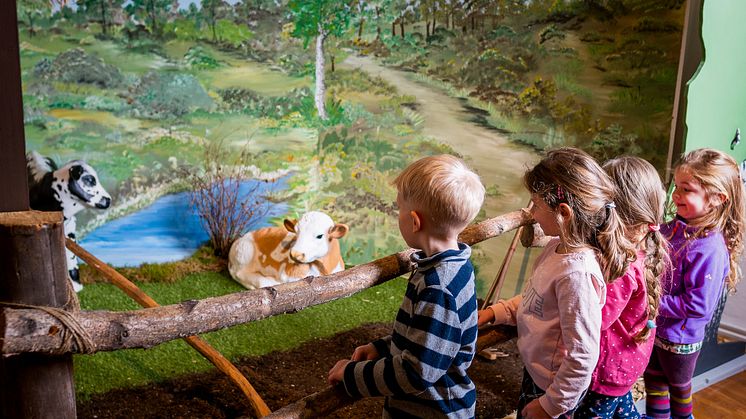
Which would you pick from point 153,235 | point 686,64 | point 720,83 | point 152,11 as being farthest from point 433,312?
point 152,11

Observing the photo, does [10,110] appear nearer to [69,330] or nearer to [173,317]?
[69,330]

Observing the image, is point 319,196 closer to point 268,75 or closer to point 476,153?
point 268,75

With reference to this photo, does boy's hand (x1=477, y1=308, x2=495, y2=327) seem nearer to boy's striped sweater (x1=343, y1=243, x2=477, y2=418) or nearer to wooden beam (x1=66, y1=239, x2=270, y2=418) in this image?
boy's striped sweater (x1=343, y1=243, x2=477, y2=418)

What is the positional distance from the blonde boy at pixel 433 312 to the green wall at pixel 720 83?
2350mm

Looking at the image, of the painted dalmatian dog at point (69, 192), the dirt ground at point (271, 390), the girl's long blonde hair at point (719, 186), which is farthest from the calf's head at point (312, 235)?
the girl's long blonde hair at point (719, 186)

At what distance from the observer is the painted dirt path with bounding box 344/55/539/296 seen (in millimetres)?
5574

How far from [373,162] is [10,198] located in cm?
507

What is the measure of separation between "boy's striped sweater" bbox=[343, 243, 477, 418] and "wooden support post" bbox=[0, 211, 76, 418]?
804mm

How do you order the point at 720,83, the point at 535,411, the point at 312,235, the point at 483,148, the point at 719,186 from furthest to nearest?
the point at 483,148, the point at 312,235, the point at 720,83, the point at 719,186, the point at 535,411

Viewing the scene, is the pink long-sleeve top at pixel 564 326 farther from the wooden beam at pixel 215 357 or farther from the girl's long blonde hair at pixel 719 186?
the wooden beam at pixel 215 357

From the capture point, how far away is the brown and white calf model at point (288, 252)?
208 inches

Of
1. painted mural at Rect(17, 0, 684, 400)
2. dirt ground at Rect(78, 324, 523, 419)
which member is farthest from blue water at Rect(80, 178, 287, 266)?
dirt ground at Rect(78, 324, 523, 419)

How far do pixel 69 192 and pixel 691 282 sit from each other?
5.05m

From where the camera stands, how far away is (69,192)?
205 inches
